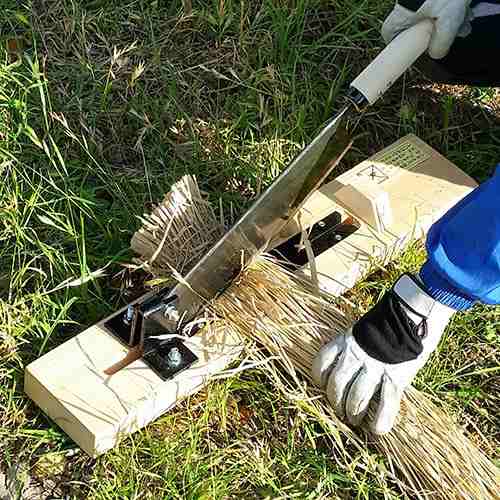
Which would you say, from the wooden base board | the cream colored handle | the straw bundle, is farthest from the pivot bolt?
the cream colored handle

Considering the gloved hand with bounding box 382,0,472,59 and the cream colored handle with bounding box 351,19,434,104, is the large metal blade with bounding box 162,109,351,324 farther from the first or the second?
the gloved hand with bounding box 382,0,472,59

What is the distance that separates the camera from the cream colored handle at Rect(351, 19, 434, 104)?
201 centimetres

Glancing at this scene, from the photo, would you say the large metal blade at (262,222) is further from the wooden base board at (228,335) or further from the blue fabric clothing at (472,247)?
the blue fabric clothing at (472,247)

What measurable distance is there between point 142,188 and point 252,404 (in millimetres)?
591

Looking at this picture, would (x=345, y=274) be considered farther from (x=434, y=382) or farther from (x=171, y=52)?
(x=171, y=52)

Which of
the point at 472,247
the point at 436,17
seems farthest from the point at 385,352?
the point at 436,17

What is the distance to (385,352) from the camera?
192 cm

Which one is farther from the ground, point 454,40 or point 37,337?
point 454,40

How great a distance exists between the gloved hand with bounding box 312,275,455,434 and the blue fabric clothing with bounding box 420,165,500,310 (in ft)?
0.35

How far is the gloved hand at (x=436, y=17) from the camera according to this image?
2.08m

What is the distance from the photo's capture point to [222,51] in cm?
260

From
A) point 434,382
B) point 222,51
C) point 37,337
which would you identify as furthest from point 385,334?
point 222,51

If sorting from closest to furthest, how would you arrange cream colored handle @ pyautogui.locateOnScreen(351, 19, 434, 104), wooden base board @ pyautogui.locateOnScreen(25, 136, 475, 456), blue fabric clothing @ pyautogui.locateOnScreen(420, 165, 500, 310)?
blue fabric clothing @ pyautogui.locateOnScreen(420, 165, 500, 310) → wooden base board @ pyautogui.locateOnScreen(25, 136, 475, 456) → cream colored handle @ pyautogui.locateOnScreen(351, 19, 434, 104)

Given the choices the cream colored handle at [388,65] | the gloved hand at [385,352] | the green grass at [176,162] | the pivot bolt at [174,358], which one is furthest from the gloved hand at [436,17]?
the pivot bolt at [174,358]
